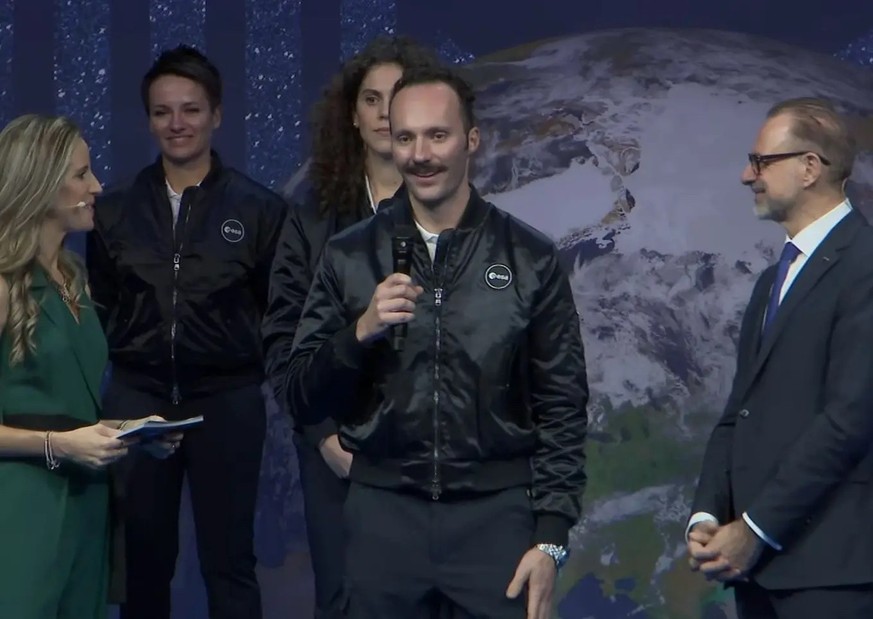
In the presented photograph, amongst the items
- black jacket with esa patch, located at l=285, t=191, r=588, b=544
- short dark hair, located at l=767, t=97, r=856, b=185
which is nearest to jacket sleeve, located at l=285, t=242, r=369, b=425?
black jacket with esa patch, located at l=285, t=191, r=588, b=544

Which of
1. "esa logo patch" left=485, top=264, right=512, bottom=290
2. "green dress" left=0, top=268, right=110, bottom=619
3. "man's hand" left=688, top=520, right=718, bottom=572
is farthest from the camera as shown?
"green dress" left=0, top=268, right=110, bottom=619

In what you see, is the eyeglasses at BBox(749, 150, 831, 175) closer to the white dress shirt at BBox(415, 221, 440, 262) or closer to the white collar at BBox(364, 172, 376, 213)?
the white dress shirt at BBox(415, 221, 440, 262)

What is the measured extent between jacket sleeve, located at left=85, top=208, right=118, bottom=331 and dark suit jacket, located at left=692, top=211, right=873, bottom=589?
1.87 metres

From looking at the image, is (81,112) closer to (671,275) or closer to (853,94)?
(671,275)

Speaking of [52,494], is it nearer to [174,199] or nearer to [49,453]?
[49,453]

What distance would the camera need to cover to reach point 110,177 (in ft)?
15.3

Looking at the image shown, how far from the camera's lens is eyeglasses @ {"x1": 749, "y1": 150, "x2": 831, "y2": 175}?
116 inches

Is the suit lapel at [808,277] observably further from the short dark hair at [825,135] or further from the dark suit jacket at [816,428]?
the short dark hair at [825,135]

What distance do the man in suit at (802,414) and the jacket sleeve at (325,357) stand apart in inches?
33.2

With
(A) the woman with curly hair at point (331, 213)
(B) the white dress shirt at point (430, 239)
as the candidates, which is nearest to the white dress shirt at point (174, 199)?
(A) the woman with curly hair at point (331, 213)

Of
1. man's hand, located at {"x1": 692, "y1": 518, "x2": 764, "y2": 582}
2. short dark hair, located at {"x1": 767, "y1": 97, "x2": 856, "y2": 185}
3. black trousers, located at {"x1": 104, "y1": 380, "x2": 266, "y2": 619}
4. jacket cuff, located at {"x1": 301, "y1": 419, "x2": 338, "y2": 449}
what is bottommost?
black trousers, located at {"x1": 104, "y1": 380, "x2": 266, "y2": 619}

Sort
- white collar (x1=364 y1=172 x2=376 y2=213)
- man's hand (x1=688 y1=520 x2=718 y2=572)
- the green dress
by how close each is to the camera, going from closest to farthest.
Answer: man's hand (x1=688 y1=520 x2=718 y2=572) → the green dress → white collar (x1=364 y1=172 x2=376 y2=213)

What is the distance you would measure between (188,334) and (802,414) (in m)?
1.73

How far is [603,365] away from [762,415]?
215cm
